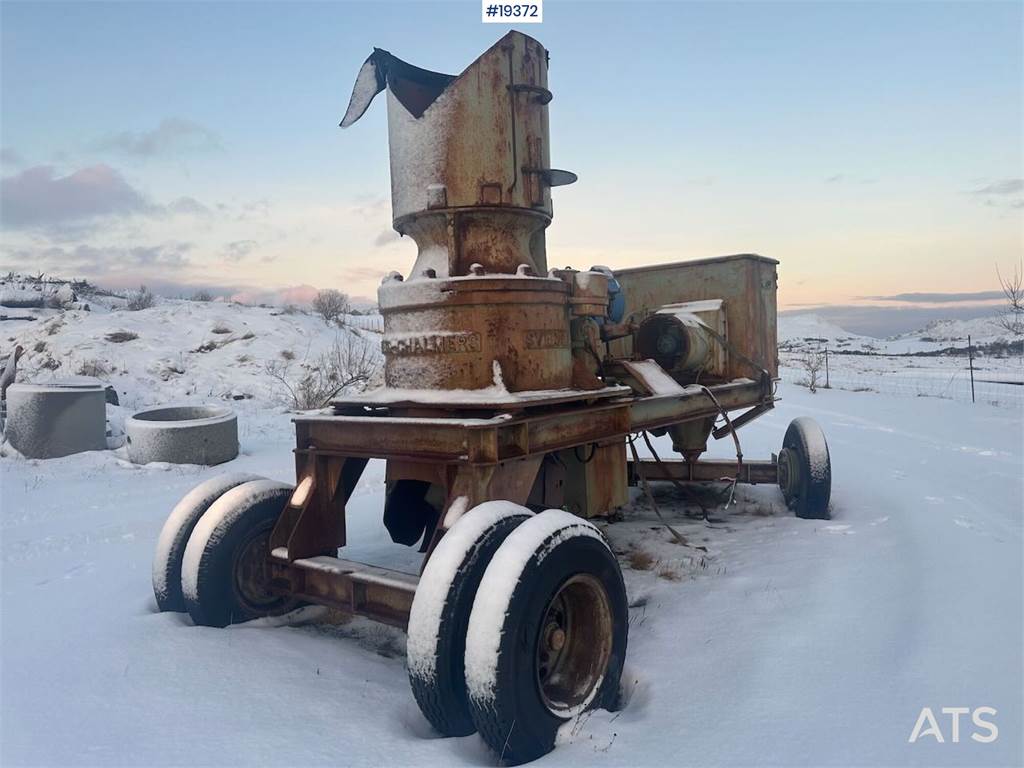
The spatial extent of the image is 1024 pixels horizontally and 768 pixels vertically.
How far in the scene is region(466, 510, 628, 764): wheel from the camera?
8.75 feet

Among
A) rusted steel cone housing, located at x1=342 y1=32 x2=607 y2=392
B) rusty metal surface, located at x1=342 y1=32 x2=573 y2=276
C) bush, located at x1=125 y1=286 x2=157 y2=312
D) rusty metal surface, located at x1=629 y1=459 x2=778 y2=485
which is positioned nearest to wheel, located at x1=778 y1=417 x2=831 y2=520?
rusty metal surface, located at x1=629 y1=459 x2=778 y2=485

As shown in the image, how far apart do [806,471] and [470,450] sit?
413cm

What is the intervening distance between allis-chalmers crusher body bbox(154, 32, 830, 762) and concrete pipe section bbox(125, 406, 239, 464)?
5105 mm

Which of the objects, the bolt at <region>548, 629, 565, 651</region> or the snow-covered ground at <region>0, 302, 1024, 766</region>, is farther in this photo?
the bolt at <region>548, 629, 565, 651</region>

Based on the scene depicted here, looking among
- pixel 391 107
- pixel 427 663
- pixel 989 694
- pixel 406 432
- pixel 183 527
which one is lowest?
pixel 989 694

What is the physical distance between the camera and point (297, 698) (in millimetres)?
3088

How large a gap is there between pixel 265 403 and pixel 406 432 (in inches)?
461

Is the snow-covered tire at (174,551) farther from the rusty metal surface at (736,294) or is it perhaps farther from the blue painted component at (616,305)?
the rusty metal surface at (736,294)

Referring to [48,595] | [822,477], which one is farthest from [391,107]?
[822,477]

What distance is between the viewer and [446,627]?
9.20 feet

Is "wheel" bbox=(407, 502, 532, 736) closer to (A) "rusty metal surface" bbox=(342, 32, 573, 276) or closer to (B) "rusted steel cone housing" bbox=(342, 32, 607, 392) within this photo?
(B) "rusted steel cone housing" bbox=(342, 32, 607, 392)

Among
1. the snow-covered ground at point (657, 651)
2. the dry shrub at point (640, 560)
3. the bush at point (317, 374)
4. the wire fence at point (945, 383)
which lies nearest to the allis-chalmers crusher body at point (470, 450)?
the snow-covered ground at point (657, 651)

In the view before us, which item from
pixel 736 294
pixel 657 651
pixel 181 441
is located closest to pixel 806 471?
pixel 736 294

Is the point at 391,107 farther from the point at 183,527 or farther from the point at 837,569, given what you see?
the point at 837,569
